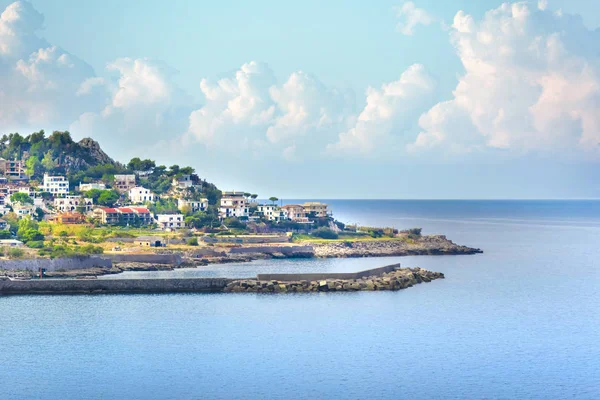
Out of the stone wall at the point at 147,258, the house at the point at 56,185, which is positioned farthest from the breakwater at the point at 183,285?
the house at the point at 56,185

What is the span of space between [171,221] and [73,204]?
1473cm

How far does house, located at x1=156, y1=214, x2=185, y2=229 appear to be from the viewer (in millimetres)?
99750

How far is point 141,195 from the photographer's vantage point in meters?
113

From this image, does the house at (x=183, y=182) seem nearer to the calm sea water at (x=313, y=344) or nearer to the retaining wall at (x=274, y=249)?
the retaining wall at (x=274, y=249)

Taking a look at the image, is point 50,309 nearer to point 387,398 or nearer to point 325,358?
point 325,358

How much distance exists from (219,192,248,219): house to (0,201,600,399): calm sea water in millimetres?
51697

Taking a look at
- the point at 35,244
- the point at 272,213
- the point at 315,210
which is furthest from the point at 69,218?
the point at 315,210

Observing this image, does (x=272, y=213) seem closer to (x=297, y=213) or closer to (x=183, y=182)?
(x=297, y=213)

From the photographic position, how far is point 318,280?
56000 millimetres

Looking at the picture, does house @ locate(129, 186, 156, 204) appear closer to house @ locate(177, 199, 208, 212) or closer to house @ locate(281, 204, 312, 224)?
house @ locate(177, 199, 208, 212)

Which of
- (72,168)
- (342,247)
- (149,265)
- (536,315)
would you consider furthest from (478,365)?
(72,168)

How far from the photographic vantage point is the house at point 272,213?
108375 mm

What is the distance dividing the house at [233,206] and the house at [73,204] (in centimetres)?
1570

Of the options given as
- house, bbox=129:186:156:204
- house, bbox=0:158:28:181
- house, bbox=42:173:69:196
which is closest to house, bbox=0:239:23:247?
house, bbox=42:173:69:196
